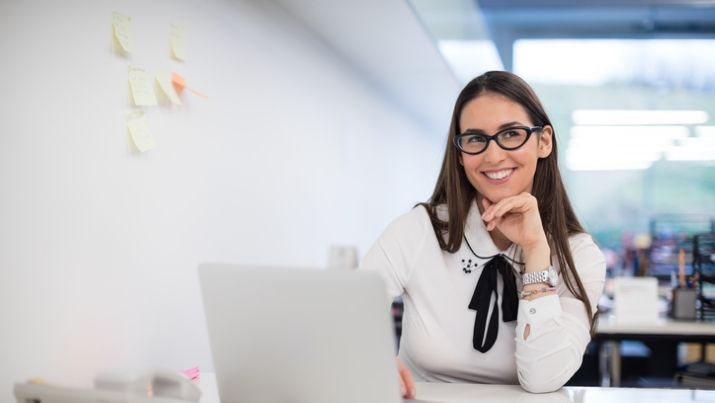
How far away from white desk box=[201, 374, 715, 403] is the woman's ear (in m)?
0.58

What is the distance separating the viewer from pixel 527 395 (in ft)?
4.95

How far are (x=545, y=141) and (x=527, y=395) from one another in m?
0.64

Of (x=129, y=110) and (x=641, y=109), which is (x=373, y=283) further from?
(x=641, y=109)

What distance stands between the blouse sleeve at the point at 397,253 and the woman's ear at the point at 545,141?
1.14 ft

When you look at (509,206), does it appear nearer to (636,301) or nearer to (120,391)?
(120,391)

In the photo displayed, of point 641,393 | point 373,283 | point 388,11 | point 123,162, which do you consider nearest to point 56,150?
point 123,162

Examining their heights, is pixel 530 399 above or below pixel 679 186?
below

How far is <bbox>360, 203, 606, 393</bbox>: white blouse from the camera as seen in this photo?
152 cm

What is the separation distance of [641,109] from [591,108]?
1.52 feet

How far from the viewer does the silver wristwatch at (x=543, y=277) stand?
156 centimetres

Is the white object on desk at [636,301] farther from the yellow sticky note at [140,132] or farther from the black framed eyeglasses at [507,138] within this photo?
the yellow sticky note at [140,132]

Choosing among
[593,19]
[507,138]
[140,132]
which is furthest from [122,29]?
[593,19]

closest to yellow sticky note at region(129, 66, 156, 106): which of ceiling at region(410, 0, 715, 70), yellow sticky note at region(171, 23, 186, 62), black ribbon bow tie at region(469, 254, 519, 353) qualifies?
yellow sticky note at region(171, 23, 186, 62)

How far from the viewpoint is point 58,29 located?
1.53 metres
